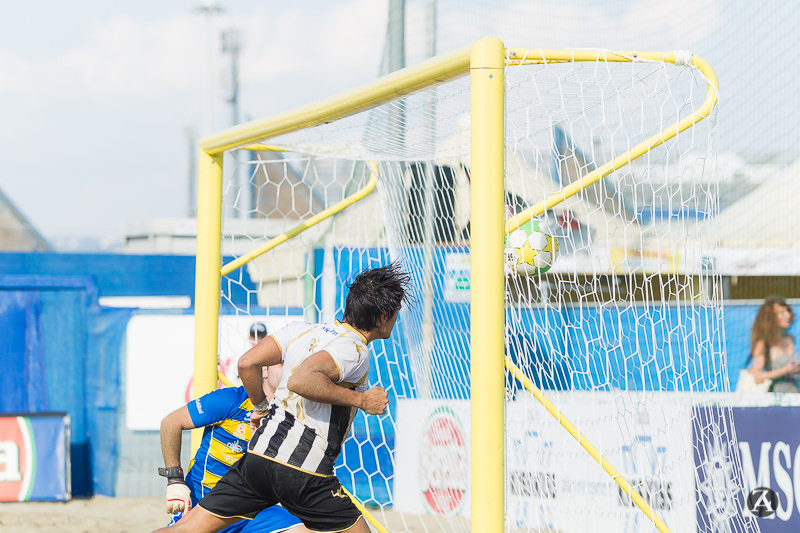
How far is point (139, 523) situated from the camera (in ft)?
21.2

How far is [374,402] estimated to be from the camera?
285 centimetres

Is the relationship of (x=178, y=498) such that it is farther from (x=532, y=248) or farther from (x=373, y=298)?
(x=532, y=248)

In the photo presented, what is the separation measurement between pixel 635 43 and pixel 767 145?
2.14 m

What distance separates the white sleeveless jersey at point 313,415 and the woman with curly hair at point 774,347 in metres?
4.98

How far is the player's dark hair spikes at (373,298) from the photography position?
299 centimetres

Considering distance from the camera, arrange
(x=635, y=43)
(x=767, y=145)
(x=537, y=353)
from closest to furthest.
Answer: (x=537, y=353), (x=635, y=43), (x=767, y=145)

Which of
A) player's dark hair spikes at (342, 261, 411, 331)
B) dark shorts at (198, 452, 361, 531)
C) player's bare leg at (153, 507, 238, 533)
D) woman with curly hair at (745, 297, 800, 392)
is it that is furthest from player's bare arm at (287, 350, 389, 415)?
woman with curly hair at (745, 297, 800, 392)

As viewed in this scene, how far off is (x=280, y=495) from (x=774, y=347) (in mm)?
5338

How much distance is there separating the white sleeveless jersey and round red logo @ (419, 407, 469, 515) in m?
2.79

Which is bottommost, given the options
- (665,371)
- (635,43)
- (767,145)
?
(665,371)

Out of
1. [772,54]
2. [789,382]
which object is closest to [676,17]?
[772,54]

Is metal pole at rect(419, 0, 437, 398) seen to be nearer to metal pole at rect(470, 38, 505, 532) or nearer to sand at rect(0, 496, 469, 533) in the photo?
sand at rect(0, 496, 469, 533)

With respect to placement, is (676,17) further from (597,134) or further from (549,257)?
(549,257)

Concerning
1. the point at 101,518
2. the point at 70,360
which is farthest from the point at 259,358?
the point at 70,360
